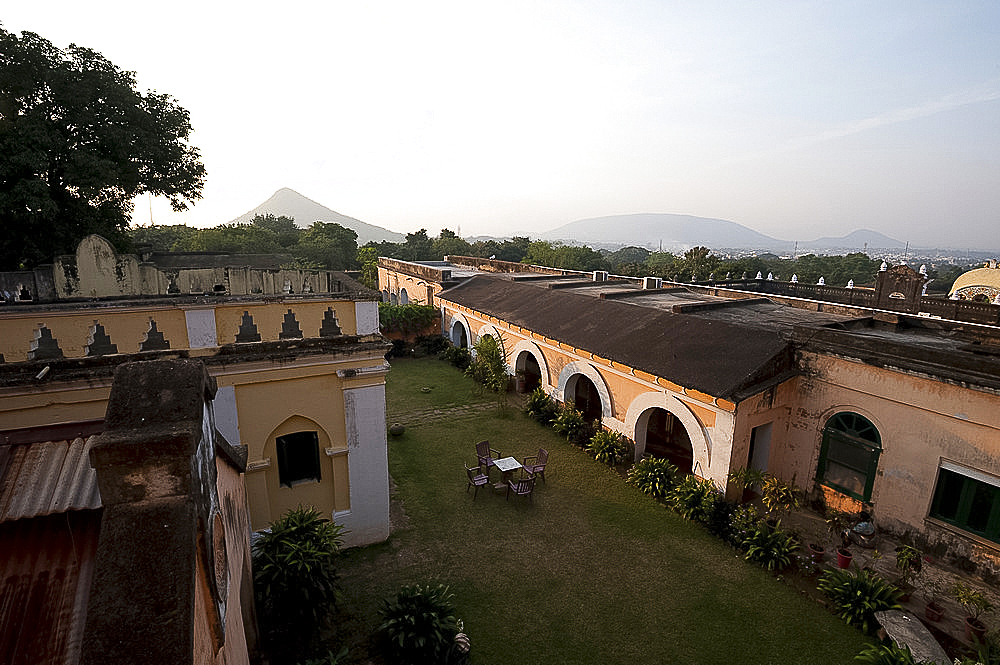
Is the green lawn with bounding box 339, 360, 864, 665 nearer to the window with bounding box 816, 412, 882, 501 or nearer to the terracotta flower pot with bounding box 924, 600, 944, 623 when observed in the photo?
the terracotta flower pot with bounding box 924, 600, 944, 623

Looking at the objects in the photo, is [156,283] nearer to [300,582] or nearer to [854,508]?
[300,582]

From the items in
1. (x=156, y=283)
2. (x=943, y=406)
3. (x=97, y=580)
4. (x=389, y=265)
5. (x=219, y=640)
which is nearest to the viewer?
(x=97, y=580)

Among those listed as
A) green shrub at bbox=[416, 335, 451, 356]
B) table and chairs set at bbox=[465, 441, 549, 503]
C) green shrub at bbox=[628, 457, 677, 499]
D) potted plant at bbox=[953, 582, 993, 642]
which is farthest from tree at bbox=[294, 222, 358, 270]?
potted plant at bbox=[953, 582, 993, 642]

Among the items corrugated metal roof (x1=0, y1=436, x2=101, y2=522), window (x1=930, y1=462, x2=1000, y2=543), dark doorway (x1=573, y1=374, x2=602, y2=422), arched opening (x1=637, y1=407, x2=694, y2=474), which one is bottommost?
arched opening (x1=637, y1=407, x2=694, y2=474)

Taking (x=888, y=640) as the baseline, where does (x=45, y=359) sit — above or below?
above

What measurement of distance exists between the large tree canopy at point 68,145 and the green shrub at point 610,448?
654 inches

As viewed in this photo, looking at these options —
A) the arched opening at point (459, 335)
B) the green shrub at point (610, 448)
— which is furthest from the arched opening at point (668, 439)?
the arched opening at point (459, 335)

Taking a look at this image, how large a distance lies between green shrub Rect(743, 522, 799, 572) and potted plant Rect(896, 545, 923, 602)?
4.99ft

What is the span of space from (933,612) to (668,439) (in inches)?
284

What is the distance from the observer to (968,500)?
8.41 metres

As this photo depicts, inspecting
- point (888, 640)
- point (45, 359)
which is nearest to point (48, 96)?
Result: point (45, 359)

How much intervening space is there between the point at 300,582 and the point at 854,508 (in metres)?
10.6

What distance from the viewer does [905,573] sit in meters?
7.93

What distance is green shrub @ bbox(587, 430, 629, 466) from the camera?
501 inches
